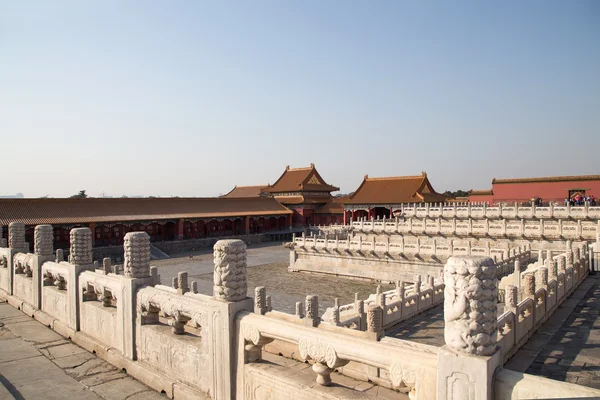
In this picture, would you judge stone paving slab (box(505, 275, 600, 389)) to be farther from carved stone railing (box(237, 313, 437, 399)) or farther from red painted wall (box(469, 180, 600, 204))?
Result: red painted wall (box(469, 180, 600, 204))

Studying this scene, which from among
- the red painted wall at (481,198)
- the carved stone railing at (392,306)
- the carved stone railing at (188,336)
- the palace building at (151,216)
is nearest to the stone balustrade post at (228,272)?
the carved stone railing at (188,336)

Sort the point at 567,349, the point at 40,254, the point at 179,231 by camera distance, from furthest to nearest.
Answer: the point at 179,231, the point at 40,254, the point at 567,349

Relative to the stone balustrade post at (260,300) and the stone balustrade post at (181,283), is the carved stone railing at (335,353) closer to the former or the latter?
the stone balustrade post at (260,300)

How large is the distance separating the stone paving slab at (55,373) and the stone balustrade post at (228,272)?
2351 millimetres

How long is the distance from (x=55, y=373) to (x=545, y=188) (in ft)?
128

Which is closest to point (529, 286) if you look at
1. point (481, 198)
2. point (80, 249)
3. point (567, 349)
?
point (567, 349)

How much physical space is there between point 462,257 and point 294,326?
2.32 m

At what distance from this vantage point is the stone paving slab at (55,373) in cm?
720

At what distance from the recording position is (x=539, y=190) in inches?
1483

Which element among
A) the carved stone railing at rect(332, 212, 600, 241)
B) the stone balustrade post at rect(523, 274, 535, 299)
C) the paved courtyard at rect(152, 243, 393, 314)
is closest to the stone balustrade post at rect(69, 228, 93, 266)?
the stone balustrade post at rect(523, 274, 535, 299)

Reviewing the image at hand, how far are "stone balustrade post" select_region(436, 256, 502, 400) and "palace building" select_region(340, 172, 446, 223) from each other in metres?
38.4

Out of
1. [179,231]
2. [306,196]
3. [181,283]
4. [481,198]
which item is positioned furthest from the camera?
[306,196]

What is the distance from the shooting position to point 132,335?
26.2 ft

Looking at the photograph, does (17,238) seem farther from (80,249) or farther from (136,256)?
(136,256)
